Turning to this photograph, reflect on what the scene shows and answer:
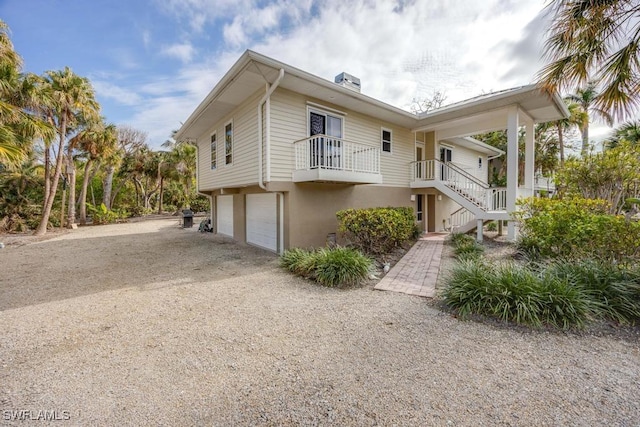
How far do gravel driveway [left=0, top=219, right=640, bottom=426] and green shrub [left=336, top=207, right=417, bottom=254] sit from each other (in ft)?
7.68

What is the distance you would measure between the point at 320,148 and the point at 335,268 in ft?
12.1

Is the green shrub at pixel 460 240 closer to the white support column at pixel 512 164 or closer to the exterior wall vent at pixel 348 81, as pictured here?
the white support column at pixel 512 164

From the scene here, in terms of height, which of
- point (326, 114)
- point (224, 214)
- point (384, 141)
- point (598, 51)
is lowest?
point (224, 214)

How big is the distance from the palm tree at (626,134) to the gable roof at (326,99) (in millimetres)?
8119

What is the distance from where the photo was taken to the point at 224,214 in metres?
13.5

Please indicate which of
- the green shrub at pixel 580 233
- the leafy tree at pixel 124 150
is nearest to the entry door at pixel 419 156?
the green shrub at pixel 580 233

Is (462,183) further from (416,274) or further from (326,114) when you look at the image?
(416,274)

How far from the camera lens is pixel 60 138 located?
43.7ft

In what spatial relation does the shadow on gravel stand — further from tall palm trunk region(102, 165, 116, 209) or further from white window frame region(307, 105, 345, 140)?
tall palm trunk region(102, 165, 116, 209)

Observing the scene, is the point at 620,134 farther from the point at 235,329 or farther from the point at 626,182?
the point at 235,329

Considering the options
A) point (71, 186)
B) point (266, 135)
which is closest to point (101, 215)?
point (71, 186)

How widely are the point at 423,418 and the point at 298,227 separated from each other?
6441 mm

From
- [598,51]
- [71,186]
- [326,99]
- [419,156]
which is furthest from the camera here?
[71,186]

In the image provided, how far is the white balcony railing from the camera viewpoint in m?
7.96
